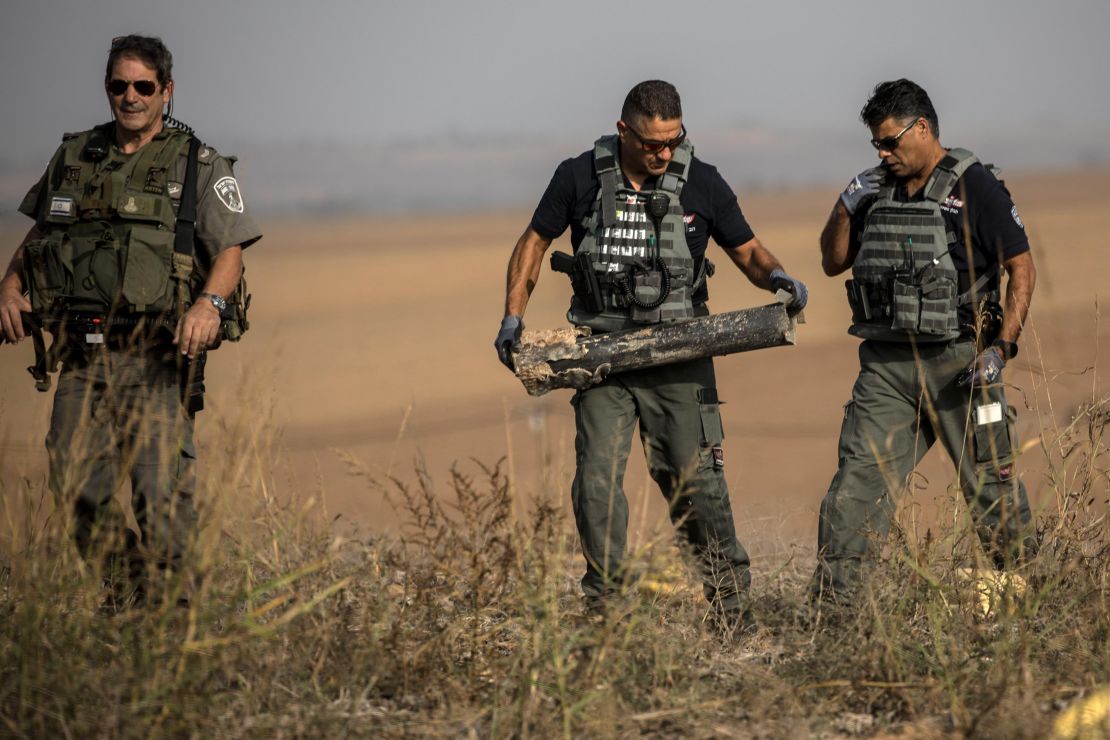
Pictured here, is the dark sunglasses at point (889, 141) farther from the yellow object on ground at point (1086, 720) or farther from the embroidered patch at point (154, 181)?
the embroidered patch at point (154, 181)

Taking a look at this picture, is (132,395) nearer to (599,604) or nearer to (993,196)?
(599,604)

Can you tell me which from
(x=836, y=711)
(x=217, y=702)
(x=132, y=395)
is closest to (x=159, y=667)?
(x=217, y=702)

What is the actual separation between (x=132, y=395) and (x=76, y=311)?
0.34 meters

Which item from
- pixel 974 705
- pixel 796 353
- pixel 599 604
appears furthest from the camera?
→ pixel 796 353

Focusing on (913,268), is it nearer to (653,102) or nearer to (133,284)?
(653,102)

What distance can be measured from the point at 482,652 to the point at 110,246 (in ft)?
6.00

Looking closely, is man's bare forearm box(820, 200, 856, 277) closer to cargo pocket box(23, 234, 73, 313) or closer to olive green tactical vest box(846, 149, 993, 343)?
olive green tactical vest box(846, 149, 993, 343)

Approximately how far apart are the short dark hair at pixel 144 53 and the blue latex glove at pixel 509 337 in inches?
57.3

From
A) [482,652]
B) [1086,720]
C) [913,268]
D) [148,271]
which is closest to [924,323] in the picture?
[913,268]

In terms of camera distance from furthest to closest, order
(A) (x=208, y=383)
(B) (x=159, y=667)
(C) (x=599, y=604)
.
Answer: (A) (x=208, y=383) → (C) (x=599, y=604) → (B) (x=159, y=667)

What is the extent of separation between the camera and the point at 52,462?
3.98 m

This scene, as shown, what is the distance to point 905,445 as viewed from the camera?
186 inches

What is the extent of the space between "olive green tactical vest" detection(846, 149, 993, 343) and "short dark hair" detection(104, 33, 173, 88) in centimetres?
259

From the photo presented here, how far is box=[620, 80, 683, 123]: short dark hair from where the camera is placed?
4465 millimetres
